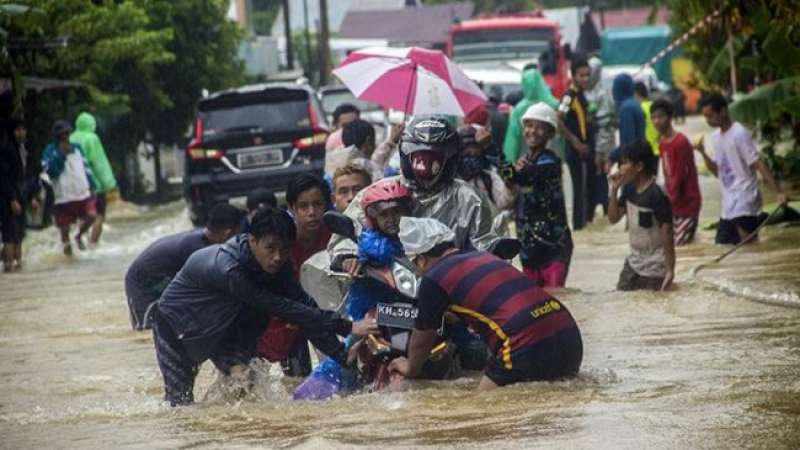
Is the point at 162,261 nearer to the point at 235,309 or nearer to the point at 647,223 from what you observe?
the point at 235,309

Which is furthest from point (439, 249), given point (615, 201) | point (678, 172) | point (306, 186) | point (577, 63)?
point (577, 63)

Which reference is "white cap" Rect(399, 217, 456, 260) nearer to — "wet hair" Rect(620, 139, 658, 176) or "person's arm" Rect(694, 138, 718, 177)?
"wet hair" Rect(620, 139, 658, 176)

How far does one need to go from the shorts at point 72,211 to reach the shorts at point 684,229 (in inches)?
347

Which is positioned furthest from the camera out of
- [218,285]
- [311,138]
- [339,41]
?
[339,41]

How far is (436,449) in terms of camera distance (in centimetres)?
827

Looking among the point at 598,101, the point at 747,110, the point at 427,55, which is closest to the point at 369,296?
the point at 427,55

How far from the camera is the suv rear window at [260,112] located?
25000 millimetres

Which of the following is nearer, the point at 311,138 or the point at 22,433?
the point at 22,433

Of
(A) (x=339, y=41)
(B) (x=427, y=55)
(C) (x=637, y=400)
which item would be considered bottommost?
(A) (x=339, y=41)

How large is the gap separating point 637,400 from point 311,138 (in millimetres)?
15679

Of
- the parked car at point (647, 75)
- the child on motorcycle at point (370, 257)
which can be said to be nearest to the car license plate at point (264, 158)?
the child on motorcycle at point (370, 257)

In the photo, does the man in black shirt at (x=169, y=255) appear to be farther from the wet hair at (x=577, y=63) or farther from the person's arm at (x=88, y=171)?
the person's arm at (x=88, y=171)

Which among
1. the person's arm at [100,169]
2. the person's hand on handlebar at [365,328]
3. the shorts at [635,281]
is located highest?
the person's hand on handlebar at [365,328]

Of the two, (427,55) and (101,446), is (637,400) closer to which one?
(101,446)
